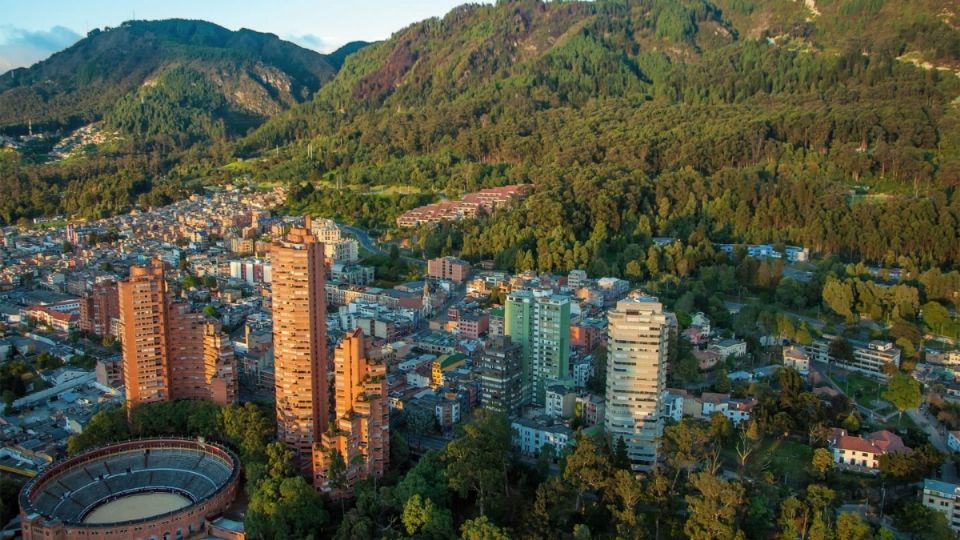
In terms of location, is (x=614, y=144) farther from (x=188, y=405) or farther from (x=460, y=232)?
(x=188, y=405)

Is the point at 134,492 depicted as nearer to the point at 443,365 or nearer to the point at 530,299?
the point at 443,365

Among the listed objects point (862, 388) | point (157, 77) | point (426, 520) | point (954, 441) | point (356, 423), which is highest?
point (157, 77)

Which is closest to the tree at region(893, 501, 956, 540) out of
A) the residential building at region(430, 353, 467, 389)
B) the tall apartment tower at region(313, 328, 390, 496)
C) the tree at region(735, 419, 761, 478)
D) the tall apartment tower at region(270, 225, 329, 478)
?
the tree at region(735, 419, 761, 478)

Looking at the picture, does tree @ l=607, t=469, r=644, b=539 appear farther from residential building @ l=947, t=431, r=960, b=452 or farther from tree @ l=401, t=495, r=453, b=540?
residential building @ l=947, t=431, r=960, b=452

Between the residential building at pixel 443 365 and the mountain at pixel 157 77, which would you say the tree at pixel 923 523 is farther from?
the mountain at pixel 157 77

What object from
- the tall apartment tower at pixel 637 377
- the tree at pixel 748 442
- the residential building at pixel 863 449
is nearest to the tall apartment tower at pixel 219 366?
the tall apartment tower at pixel 637 377

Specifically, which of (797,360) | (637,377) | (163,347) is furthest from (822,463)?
(163,347)
